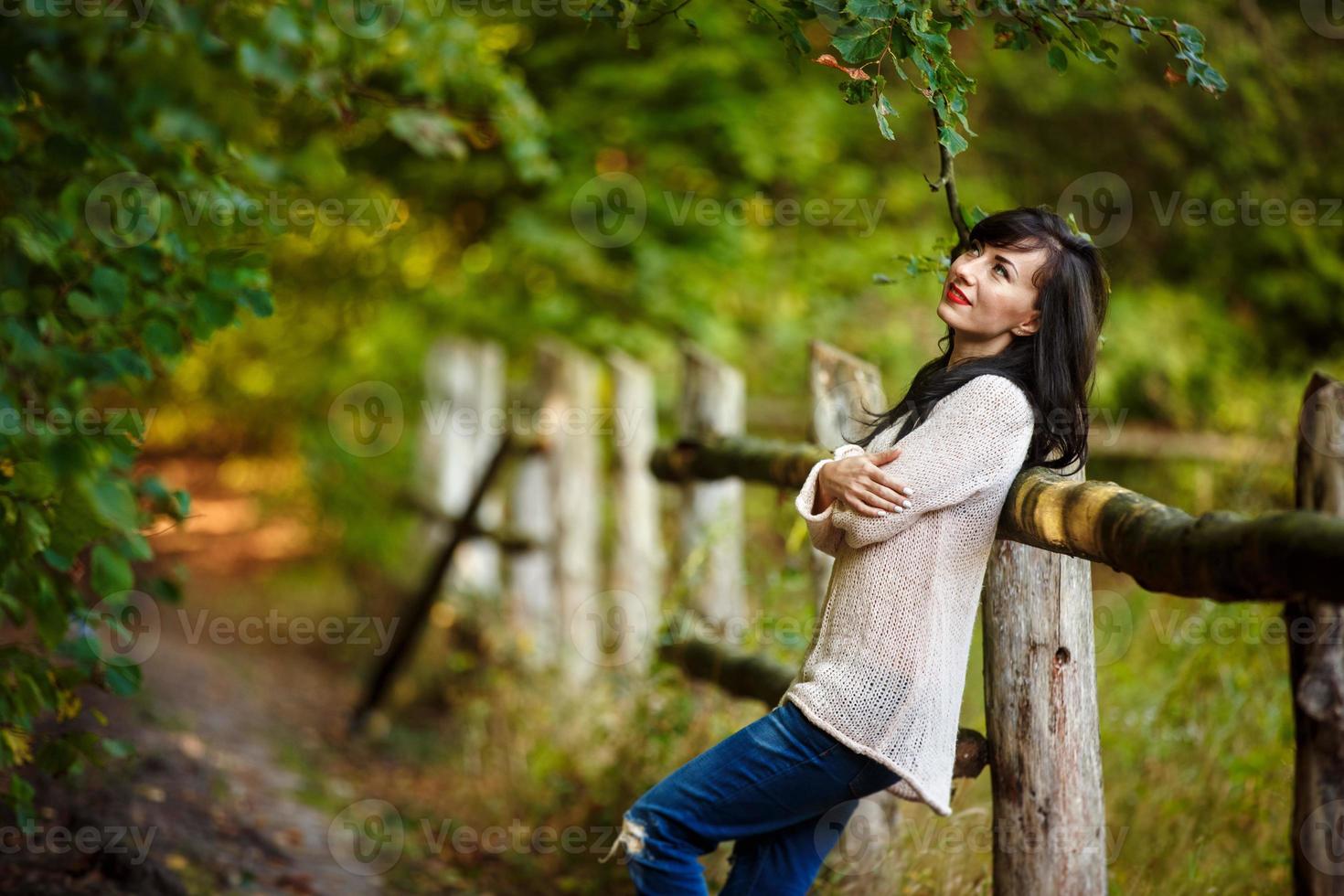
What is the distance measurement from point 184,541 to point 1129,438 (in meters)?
9.49

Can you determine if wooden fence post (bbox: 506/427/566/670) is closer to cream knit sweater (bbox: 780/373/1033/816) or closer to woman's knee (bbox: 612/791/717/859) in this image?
woman's knee (bbox: 612/791/717/859)

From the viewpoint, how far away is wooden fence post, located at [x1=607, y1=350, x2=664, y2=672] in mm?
5629

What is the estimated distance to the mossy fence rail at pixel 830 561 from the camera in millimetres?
1676

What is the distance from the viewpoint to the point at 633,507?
5695 millimetres

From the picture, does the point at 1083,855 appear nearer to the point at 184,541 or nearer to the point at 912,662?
the point at 912,662

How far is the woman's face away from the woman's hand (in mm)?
323

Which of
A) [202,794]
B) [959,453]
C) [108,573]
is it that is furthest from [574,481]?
[108,573]

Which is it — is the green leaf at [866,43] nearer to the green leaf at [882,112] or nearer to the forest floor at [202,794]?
the green leaf at [882,112]

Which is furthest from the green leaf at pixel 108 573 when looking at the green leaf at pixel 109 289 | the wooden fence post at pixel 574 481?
the wooden fence post at pixel 574 481

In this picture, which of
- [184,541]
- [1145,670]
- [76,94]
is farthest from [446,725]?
[184,541]

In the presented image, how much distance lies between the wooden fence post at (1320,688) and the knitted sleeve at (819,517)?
778mm

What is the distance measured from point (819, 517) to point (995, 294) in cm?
53

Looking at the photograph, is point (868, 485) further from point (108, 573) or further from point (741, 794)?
point (108, 573)

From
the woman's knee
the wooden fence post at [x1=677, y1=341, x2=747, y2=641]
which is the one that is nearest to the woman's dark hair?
the woman's knee
